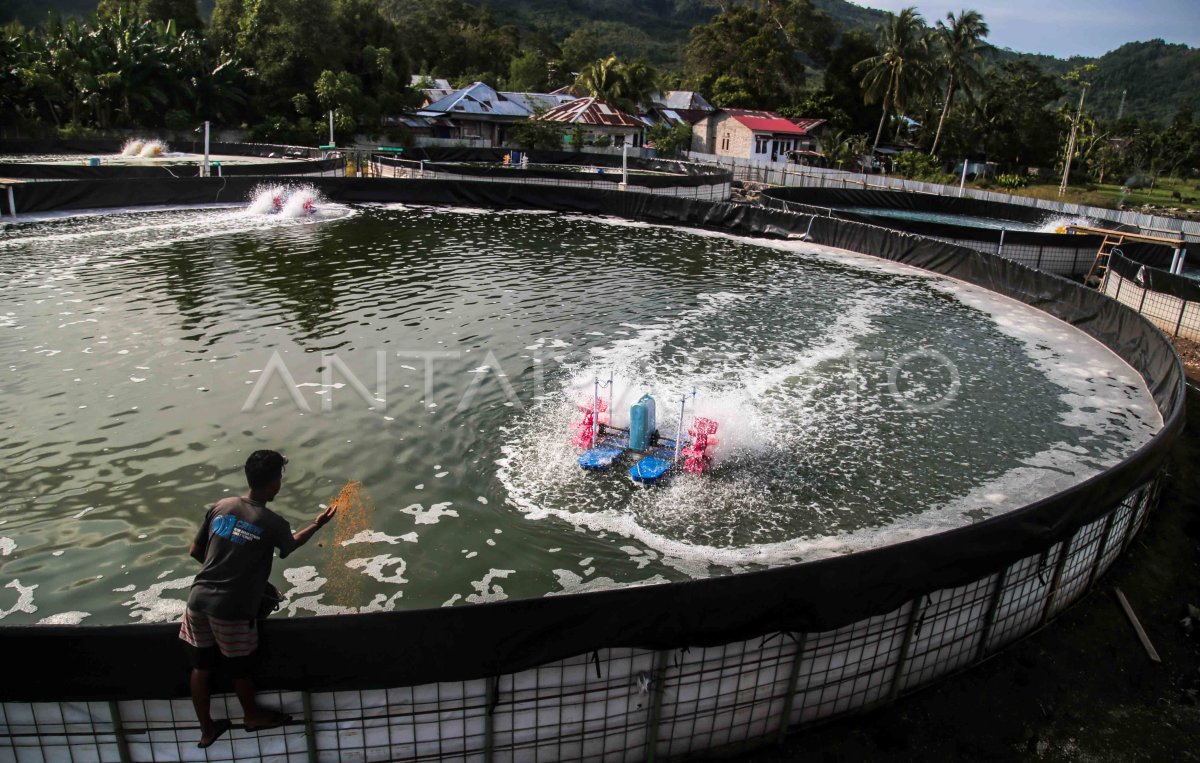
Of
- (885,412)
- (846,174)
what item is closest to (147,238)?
(885,412)

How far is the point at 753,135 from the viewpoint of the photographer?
7156cm

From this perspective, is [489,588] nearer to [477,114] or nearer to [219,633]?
[219,633]

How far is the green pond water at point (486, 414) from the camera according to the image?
7887mm

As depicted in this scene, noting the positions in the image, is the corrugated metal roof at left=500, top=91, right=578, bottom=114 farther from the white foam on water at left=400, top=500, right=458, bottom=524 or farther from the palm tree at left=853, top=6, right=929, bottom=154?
the white foam on water at left=400, top=500, right=458, bottom=524

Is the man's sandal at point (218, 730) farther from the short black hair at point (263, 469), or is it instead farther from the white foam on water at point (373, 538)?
the white foam on water at point (373, 538)

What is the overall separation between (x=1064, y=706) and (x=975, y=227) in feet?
85.3

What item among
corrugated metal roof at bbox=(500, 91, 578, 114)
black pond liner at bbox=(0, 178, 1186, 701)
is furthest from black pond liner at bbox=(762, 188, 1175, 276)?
corrugated metal roof at bbox=(500, 91, 578, 114)

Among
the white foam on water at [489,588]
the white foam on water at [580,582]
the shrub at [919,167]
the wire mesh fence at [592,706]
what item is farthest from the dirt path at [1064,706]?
the shrub at [919,167]

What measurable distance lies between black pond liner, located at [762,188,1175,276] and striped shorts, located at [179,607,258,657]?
1017 inches

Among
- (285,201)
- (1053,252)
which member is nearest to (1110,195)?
(1053,252)

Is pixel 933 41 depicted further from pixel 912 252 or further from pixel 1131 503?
pixel 1131 503

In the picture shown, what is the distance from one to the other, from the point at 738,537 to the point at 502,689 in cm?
425

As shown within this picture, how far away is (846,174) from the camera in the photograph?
1868 inches

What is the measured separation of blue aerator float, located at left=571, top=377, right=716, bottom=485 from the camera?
9570 millimetres
